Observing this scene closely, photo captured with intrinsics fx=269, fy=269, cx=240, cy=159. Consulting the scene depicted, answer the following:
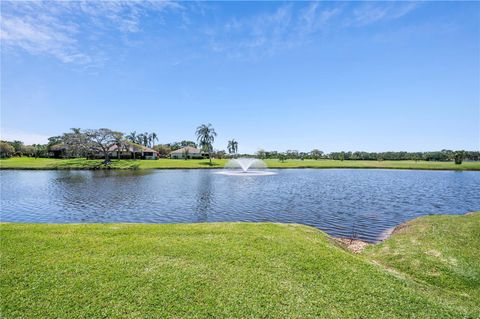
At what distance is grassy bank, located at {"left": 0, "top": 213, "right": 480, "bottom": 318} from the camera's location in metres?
5.91

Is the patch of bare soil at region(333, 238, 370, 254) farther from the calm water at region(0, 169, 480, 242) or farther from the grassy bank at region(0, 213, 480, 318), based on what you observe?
the calm water at region(0, 169, 480, 242)

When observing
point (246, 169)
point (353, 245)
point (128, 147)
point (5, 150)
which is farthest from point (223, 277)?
point (5, 150)

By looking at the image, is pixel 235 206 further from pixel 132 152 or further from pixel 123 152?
pixel 123 152

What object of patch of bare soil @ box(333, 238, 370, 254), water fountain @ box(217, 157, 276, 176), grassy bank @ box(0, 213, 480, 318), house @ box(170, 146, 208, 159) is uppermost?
house @ box(170, 146, 208, 159)

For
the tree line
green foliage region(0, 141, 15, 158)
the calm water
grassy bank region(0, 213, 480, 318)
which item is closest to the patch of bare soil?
grassy bank region(0, 213, 480, 318)

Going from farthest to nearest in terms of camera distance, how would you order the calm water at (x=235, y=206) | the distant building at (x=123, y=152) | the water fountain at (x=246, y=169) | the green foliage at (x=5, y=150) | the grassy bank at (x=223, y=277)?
the green foliage at (x=5, y=150), the distant building at (x=123, y=152), the water fountain at (x=246, y=169), the calm water at (x=235, y=206), the grassy bank at (x=223, y=277)

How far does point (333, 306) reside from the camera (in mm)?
6062

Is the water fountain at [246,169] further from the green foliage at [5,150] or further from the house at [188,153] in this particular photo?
the green foliage at [5,150]

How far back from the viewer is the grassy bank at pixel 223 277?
19.4ft

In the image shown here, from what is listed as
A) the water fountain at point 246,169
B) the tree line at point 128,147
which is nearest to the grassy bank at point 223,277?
the water fountain at point 246,169

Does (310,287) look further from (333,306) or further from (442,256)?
(442,256)

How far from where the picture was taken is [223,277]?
7.12m

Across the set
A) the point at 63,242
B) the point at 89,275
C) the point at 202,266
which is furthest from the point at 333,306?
the point at 63,242

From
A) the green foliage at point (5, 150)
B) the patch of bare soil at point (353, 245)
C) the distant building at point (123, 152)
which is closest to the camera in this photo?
the patch of bare soil at point (353, 245)
